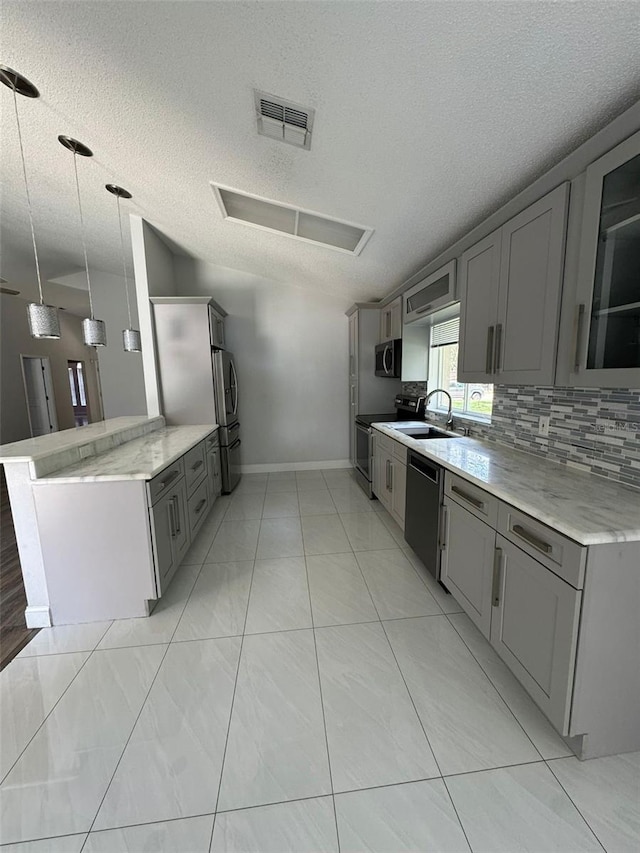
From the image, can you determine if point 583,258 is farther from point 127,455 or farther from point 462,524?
point 127,455

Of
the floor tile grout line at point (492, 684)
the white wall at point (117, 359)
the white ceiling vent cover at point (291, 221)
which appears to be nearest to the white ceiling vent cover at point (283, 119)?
the white ceiling vent cover at point (291, 221)

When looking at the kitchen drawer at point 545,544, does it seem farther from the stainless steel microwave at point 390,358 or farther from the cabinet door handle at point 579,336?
the stainless steel microwave at point 390,358

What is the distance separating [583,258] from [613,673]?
1.59 meters

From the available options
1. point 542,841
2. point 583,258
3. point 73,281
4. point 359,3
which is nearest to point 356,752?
point 542,841

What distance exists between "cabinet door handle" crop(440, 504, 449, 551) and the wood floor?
8.15ft

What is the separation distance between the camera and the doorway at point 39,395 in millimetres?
6754

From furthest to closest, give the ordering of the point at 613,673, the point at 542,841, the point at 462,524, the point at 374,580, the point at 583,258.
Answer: the point at 374,580, the point at 462,524, the point at 583,258, the point at 613,673, the point at 542,841

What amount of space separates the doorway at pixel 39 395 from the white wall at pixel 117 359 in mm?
2518

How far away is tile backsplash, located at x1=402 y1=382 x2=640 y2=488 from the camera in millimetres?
1525

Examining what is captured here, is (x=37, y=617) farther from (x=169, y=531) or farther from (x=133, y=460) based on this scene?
(x=133, y=460)

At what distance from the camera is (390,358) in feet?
12.2

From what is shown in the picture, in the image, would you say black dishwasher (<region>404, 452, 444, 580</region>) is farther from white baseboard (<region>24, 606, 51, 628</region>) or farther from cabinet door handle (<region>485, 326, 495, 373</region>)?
white baseboard (<region>24, 606, 51, 628</region>)

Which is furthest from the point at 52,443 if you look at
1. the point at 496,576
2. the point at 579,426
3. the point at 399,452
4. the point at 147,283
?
the point at 579,426

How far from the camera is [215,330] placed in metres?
4.02
